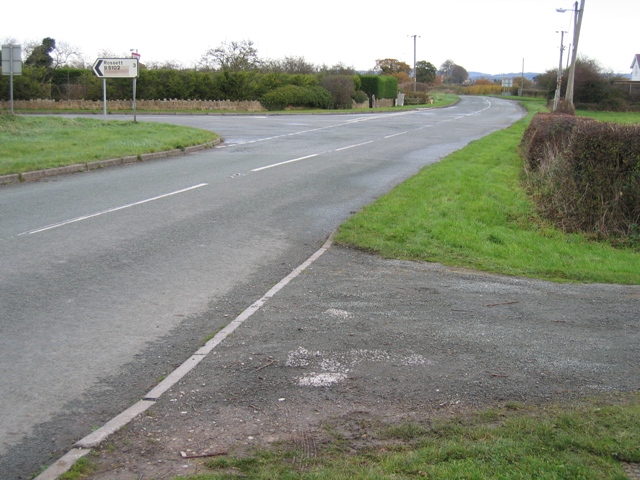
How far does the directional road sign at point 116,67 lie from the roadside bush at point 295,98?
25.3 m

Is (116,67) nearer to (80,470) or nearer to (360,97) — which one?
(80,470)

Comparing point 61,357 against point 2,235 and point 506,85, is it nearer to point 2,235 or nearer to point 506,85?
point 2,235

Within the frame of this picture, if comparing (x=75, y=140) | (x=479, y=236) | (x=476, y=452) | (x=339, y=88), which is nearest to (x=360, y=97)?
(x=339, y=88)

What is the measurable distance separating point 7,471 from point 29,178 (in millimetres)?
12192

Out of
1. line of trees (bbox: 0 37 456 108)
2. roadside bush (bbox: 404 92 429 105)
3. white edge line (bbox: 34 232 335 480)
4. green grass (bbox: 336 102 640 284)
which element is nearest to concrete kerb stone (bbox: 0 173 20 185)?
green grass (bbox: 336 102 640 284)

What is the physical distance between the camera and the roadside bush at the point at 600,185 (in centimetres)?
1095

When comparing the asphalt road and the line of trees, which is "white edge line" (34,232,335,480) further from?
the line of trees

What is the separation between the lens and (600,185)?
11.2 m

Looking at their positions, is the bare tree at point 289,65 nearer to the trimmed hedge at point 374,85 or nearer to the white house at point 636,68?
the trimmed hedge at point 374,85

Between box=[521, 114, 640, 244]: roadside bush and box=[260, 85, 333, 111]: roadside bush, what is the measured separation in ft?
134

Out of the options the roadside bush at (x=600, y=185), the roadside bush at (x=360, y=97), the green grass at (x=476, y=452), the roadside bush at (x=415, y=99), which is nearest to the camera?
the green grass at (x=476, y=452)

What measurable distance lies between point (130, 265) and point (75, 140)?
13756 mm

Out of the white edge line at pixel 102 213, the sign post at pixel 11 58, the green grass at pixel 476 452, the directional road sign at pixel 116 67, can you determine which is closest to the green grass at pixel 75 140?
the sign post at pixel 11 58

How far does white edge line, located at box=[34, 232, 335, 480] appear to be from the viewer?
3602mm
